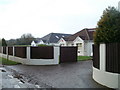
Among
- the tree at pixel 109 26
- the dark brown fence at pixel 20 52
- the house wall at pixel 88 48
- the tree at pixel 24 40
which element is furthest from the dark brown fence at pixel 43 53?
the tree at pixel 24 40

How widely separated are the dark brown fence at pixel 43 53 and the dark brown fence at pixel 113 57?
28.4 ft

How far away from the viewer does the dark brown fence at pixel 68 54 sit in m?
17.0

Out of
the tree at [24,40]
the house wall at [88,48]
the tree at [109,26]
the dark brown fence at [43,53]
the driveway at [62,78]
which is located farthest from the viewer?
the tree at [24,40]

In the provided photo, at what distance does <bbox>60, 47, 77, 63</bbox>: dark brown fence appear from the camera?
55.8 feet

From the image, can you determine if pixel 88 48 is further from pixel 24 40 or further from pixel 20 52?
pixel 24 40

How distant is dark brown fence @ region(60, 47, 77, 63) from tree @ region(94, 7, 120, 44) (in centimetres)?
948

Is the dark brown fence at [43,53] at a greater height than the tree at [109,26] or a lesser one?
lesser

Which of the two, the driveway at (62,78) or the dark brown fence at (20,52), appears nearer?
the driveway at (62,78)

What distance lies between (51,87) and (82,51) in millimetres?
21676

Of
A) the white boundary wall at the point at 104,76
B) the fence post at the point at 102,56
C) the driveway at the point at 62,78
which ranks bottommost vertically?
the driveway at the point at 62,78

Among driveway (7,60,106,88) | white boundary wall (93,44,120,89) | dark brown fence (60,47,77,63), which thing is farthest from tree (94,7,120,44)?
dark brown fence (60,47,77,63)

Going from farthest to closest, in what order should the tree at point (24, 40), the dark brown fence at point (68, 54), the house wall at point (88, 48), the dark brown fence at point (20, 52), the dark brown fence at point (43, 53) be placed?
1. the tree at point (24, 40)
2. the house wall at point (88, 48)
3. the dark brown fence at point (68, 54)
4. the dark brown fence at point (20, 52)
5. the dark brown fence at point (43, 53)

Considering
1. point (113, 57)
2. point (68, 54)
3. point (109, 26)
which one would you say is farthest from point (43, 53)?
point (113, 57)

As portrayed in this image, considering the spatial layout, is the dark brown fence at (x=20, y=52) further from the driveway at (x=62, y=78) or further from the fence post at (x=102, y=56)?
the fence post at (x=102, y=56)
